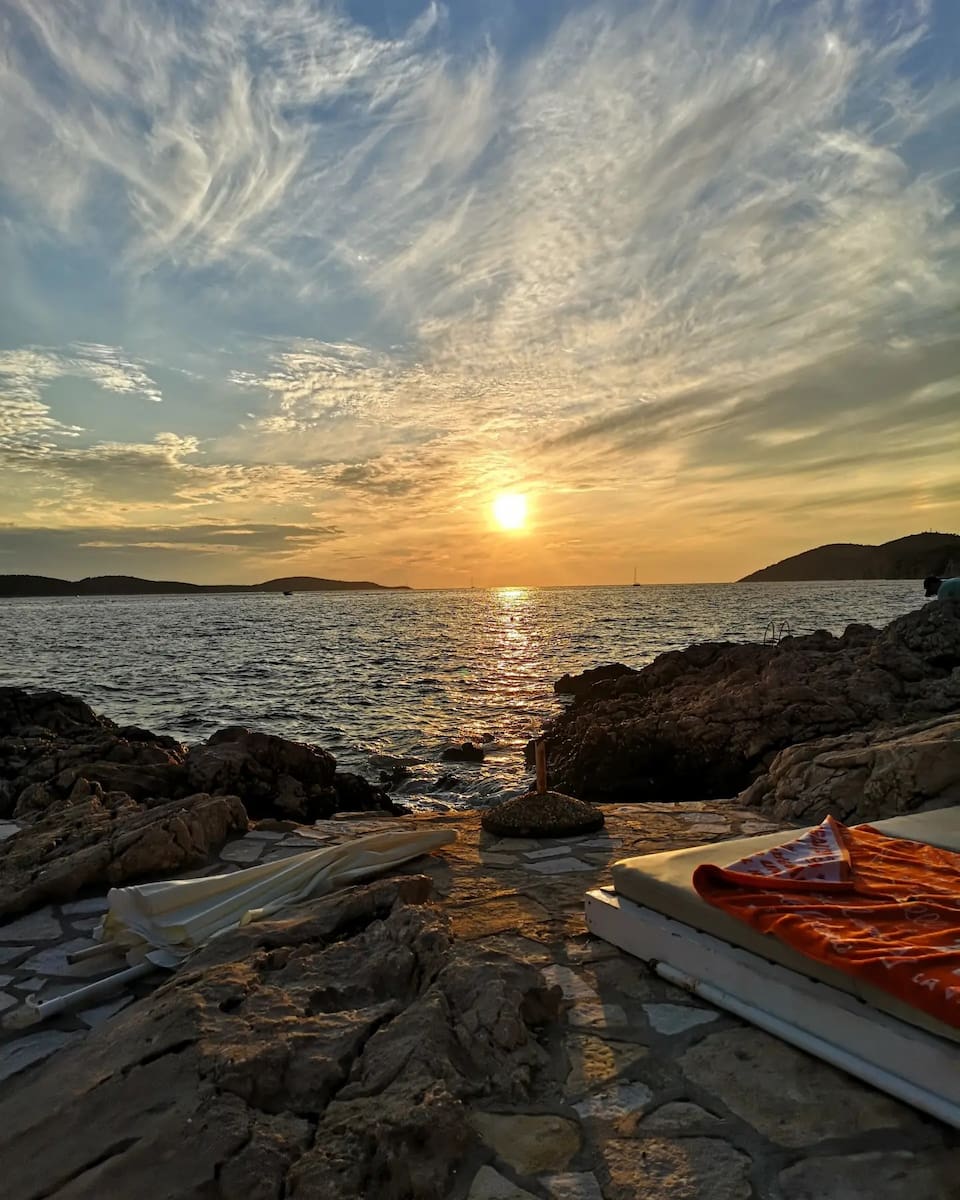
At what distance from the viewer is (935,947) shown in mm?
2906

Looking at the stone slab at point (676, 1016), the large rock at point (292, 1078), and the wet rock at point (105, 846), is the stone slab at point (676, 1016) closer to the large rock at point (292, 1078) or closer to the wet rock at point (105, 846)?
the large rock at point (292, 1078)

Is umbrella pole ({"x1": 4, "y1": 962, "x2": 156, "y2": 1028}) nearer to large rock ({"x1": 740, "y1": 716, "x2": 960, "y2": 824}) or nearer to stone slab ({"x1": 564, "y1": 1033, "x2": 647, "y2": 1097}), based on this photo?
stone slab ({"x1": 564, "y1": 1033, "x2": 647, "y2": 1097})

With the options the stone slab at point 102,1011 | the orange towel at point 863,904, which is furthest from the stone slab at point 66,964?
the orange towel at point 863,904

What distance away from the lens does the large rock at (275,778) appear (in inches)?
348

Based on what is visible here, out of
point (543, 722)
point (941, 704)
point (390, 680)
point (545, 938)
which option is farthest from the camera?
point (390, 680)

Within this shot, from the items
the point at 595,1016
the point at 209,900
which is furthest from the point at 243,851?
the point at 595,1016

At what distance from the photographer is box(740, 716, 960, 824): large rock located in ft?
19.6

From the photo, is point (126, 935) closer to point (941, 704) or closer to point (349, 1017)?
point (349, 1017)

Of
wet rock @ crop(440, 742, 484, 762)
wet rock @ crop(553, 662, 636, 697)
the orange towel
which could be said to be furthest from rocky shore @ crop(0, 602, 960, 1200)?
wet rock @ crop(553, 662, 636, 697)

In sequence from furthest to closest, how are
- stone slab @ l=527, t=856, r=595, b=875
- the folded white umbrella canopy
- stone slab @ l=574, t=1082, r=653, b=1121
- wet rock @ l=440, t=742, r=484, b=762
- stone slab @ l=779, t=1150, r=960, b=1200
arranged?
wet rock @ l=440, t=742, r=484, b=762 → stone slab @ l=527, t=856, r=595, b=875 → the folded white umbrella canopy → stone slab @ l=574, t=1082, r=653, b=1121 → stone slab @ l=779, t=1150, r=960, b=1200

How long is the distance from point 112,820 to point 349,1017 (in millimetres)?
3988

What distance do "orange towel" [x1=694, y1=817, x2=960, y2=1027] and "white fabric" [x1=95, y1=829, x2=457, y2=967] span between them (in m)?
2.44

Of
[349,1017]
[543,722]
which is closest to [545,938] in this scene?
[349,1017]

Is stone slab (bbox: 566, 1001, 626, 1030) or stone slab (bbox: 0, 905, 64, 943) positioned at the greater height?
stone slab (bbox: 566, 1001, 626, 1030)
